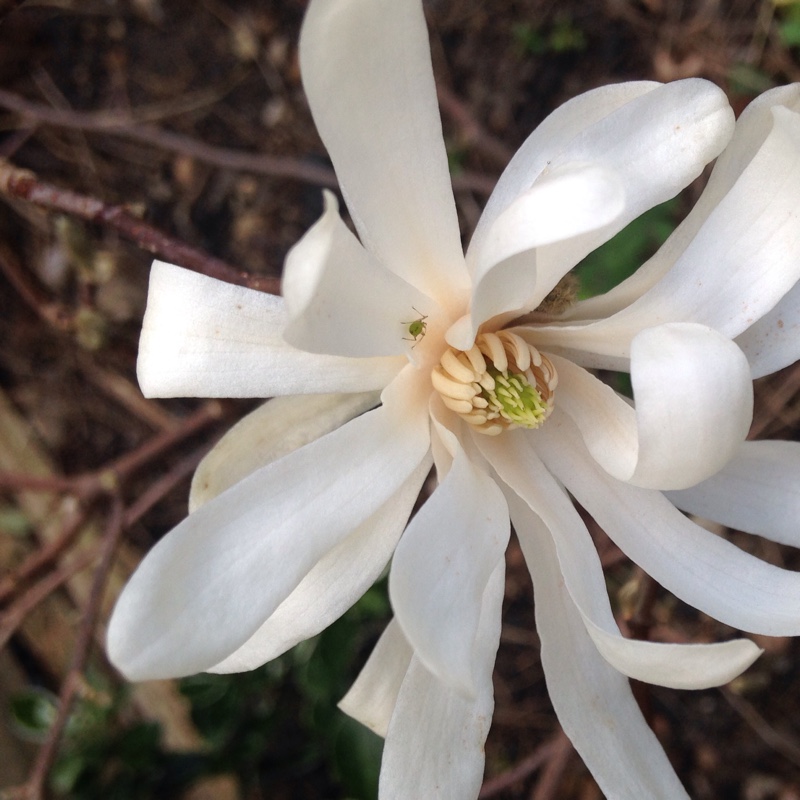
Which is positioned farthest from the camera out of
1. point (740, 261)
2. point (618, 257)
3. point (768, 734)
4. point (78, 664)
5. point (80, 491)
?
point (768, 734)

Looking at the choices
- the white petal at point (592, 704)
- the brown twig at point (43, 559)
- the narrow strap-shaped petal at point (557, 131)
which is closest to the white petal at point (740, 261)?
the narrow strap-shaped petal at point (557, 131)

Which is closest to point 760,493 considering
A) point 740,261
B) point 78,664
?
point 740,261

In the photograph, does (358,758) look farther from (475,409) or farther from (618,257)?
(618,257)

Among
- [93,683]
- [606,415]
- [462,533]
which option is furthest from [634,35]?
[93,683]

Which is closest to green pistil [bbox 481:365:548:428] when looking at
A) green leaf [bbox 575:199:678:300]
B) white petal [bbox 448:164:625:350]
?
white petal [bbox 448:164:625:350]

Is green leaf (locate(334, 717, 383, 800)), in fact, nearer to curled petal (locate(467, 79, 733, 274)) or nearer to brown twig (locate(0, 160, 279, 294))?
brown twig (locate(0, 160, 279, 294))

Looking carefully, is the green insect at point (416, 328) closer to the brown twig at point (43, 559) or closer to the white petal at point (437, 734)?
the white petal at point (437, 734)
